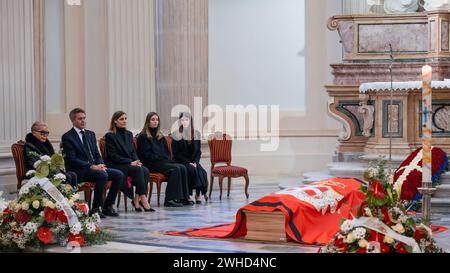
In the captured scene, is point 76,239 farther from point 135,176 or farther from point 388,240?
point 135,176

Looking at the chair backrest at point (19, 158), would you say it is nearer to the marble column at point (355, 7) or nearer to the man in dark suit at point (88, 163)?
the man in dark suit at point (88, 163)

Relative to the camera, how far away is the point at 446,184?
36.6ft

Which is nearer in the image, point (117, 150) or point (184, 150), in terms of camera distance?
point (117, 150)

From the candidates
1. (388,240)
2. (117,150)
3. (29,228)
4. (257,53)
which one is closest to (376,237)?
(388,240)

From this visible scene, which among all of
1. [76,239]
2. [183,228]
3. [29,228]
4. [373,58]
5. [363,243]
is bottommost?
[183,228]

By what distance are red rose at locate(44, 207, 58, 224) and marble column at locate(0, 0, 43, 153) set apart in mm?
4306

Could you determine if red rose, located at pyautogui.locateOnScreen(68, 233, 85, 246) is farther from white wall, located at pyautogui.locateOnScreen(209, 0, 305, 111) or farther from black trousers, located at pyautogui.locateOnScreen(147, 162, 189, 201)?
white wall, located at pyautogui.locateOnScreen(209, 0, 305, 111)

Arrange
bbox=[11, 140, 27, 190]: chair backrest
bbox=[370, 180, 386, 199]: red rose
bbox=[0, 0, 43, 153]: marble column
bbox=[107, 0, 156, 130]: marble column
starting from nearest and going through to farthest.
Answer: bbox=[370, 180, 386, 199]: red rose → bbox=[11, 140, 27, 190]: chair backrest → bbox=[0, 0, 43, 153]: marble column → bbox=[107, 0, 156, 130]: marble column

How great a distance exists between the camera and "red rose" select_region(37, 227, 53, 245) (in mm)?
7613

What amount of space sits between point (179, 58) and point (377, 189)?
8877mm

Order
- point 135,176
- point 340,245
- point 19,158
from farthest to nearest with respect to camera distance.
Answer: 1. point 135,176
2. point 19,158
3. point 340,245

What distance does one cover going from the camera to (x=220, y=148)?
13508 millimetres

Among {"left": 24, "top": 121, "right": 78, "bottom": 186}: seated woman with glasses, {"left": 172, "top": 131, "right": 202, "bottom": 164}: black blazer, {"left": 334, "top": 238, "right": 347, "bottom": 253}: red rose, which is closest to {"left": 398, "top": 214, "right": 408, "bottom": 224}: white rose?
{"left": 334, "top": 238, "right": 347, "bottom": 253}: red rose

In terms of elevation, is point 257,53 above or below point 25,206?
above
